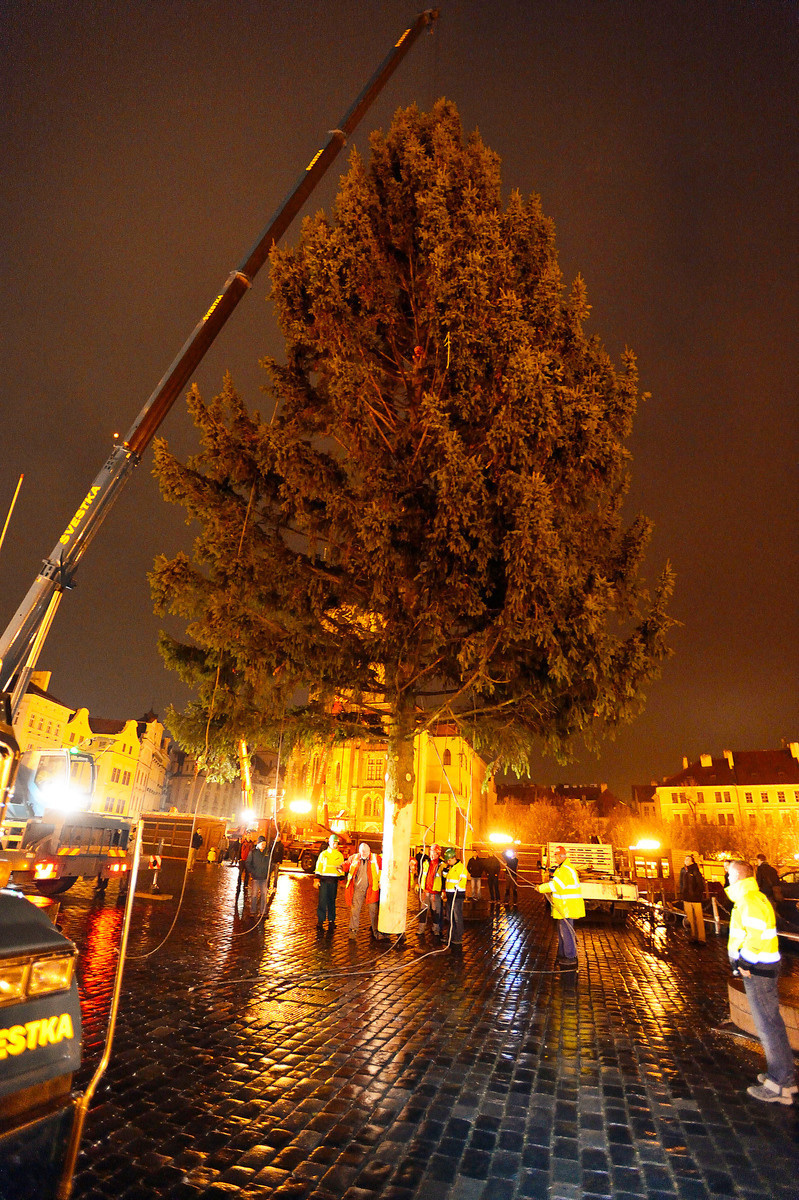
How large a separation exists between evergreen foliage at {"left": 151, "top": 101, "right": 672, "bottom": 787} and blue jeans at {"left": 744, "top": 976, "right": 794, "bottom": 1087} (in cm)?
510

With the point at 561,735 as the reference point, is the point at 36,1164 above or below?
below

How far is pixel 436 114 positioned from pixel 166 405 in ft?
31.3

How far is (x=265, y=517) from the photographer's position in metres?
12.4

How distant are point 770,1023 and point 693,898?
1107 cm

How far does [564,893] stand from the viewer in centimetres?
1028

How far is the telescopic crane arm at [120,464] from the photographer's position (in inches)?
387

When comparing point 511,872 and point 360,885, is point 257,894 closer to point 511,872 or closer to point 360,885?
point 360,885

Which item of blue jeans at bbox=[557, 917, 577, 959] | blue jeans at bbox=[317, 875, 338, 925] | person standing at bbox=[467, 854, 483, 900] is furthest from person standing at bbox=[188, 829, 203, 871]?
blue jeans at bbox=[557, 917, 577, 959]

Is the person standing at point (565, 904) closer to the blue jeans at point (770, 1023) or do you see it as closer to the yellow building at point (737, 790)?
the blue jeans at point (770, 1023)

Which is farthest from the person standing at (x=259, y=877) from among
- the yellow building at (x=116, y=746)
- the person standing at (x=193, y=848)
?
the yellow building at (x=116, y=746)

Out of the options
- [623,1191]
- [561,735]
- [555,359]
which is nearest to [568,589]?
[561,735]

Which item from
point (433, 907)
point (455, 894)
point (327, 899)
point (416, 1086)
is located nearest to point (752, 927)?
point (416, 1086)

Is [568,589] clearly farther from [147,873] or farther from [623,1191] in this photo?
[147,873]

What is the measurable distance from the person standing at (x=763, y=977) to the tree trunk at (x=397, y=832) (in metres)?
6.65
